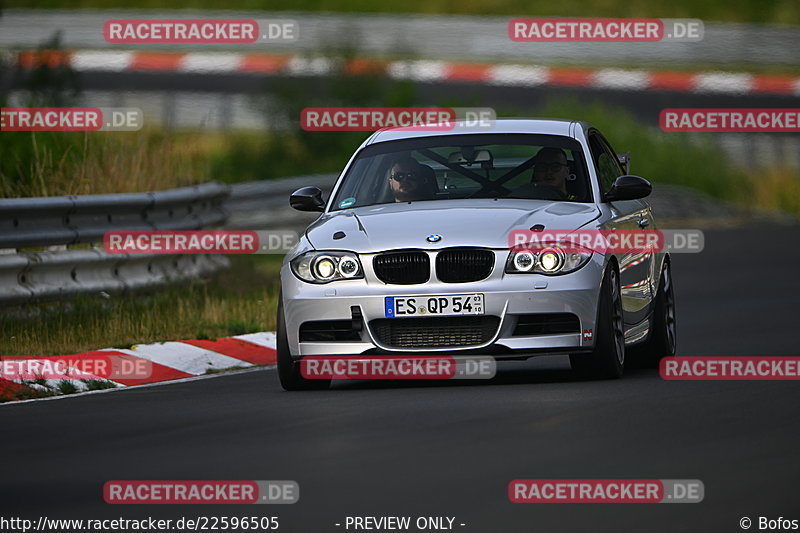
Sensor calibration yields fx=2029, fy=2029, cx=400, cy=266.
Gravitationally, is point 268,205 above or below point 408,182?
below

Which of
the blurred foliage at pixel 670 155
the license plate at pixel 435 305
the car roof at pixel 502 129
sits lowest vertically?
the blurred foliage at pixel 670 155

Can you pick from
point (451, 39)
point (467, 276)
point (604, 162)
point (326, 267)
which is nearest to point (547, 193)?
point (604, 162)

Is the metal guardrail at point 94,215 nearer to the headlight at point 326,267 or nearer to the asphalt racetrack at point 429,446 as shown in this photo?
the asphalt racetrack at point 429,446

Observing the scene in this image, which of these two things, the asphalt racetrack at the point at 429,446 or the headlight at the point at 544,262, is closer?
the asphalt racetrack at the point at 429,446

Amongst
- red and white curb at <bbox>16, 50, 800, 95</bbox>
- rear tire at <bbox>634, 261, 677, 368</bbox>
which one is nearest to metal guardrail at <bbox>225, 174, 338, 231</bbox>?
red and white curb at <bbox>16, 50, 800, 95</bbox>

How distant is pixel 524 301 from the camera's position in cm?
1110

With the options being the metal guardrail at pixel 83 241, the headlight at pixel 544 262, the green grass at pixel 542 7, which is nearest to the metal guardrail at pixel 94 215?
the metal guardrail at pixel 83 241

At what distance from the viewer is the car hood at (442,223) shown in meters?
11.3

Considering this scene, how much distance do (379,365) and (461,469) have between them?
11.1 feet

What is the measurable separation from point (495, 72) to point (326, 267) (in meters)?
29.5

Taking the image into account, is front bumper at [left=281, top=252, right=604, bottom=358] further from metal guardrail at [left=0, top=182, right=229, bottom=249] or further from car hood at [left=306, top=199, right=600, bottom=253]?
metal guardrail at [left=0, top=182, right=229, bottom=249]

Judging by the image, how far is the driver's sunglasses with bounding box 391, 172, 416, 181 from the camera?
12469mm

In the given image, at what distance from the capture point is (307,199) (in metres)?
12.6

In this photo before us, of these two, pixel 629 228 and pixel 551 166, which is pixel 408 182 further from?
pixel 629 228
